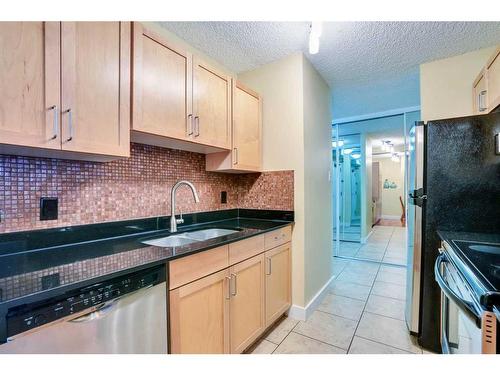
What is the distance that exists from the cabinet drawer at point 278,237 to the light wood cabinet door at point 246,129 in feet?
2.04

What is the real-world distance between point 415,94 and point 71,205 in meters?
3.82

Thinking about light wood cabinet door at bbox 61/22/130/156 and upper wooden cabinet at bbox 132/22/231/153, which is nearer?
light wood cabinet door at bbox 61/22/130/156

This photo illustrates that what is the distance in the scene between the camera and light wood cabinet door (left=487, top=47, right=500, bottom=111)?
157 cm

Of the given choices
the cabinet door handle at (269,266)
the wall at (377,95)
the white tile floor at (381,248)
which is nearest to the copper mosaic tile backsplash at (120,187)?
the cabinet door handle at (269,266)

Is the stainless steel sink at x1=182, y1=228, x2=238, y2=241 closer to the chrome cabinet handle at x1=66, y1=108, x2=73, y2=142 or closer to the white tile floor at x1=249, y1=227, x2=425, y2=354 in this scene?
the white tile floor at x1=249, y1=227, x2=425, y2=354

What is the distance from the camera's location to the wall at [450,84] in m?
2.09

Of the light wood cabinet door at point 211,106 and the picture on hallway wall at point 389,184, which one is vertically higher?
the light wood cabinet door at point 211,106

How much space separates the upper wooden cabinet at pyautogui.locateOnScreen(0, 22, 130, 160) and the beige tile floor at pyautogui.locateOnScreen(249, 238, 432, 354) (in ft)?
5.63

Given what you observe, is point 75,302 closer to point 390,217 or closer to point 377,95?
point 377,95

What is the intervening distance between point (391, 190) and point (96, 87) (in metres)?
8.49

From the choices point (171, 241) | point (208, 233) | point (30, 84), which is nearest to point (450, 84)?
point (208, 233)


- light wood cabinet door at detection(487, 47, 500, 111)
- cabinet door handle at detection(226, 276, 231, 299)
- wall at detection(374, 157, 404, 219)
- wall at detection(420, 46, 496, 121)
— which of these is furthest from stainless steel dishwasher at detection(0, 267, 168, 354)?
wall at detection(374, 157, 404, 219)

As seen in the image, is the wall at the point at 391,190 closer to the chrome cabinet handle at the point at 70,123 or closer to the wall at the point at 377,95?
the wall at the point at 377,95
